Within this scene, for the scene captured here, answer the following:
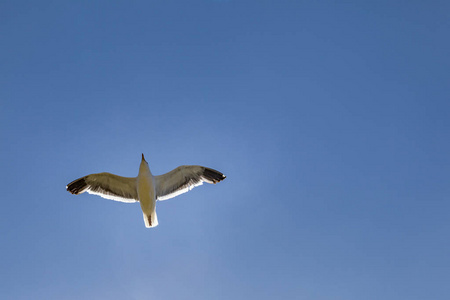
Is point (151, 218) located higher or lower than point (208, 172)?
lower

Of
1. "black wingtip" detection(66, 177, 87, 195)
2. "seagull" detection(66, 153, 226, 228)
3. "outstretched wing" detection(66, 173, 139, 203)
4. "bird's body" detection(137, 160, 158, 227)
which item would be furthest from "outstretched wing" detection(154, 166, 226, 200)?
"black wingtip" detection(66, 177, 87, 195)

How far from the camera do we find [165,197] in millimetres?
13000

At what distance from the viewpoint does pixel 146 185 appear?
12.6m

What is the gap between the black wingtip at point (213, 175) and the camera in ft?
41.4

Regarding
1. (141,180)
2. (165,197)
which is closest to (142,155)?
(141,180)

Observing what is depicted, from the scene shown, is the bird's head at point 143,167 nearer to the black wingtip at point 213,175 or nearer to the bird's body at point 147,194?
the bird's body at point 147,194

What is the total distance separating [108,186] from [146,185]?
1620 mm

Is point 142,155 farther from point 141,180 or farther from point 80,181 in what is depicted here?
point 80,181

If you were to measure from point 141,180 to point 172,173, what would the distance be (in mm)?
1143

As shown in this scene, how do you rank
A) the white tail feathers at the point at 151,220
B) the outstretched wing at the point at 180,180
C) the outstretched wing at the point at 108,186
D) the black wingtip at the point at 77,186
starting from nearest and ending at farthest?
the white tail feathers at the point at 151,220 < the black wingtip at the point at 77,186 < the outstretched wing at the point at 108,186 < the outstretched wing at the point at 180,180

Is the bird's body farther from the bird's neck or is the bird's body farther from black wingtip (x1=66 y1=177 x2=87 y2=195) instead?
black wingtip (x1=66 y1=177 x2=87 y2=195)

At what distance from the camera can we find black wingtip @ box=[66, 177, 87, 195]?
12.4 m

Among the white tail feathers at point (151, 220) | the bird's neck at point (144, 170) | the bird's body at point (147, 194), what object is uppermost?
the bird's neck at point (144, 170)

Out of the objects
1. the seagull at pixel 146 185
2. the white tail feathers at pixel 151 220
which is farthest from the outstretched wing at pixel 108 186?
the white tail feathers at pixel 151 220
